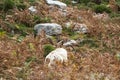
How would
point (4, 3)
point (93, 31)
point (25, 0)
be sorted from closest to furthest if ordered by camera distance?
1. point (93, 31)
2. point (4, 3)
3. point (25, 0)

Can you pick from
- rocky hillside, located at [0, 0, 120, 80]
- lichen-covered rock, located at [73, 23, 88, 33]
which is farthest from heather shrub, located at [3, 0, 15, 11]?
lichen-covered rock, located at [73, 23, 88, 33]

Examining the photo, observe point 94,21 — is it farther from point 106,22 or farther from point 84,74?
point 84,74

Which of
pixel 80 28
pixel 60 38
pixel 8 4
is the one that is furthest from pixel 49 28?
pixel 8 4

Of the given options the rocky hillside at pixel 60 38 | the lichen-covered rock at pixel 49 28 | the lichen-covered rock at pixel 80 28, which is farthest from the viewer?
the lichen-covered rock at pixel 80 28

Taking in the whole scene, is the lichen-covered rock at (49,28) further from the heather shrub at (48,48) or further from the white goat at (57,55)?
the white goat at (57,55)

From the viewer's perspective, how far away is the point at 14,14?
11.2m

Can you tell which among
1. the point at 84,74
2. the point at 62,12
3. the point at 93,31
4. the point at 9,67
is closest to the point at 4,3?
the point at 62,12

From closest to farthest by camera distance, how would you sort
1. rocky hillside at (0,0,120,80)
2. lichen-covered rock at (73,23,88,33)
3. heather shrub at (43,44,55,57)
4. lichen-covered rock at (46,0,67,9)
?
rocky hillside at (0,0,120,80), heather shrub at (43,44,55,57), lichen-covered rock at (73,23,88,33), lichen-covered rock at (46,0,67,9)

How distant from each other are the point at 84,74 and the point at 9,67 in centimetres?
141

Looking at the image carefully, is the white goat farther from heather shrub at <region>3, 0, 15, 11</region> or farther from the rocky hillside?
heather shrub at <region>3, 0, 15, 11</region>

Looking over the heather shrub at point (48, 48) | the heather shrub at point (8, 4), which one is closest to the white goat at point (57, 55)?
the heather shrub at point (48, 48)

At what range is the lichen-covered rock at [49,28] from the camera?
1041cm

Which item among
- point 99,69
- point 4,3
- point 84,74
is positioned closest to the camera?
point 84,74

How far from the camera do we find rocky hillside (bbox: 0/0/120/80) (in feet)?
22.5
